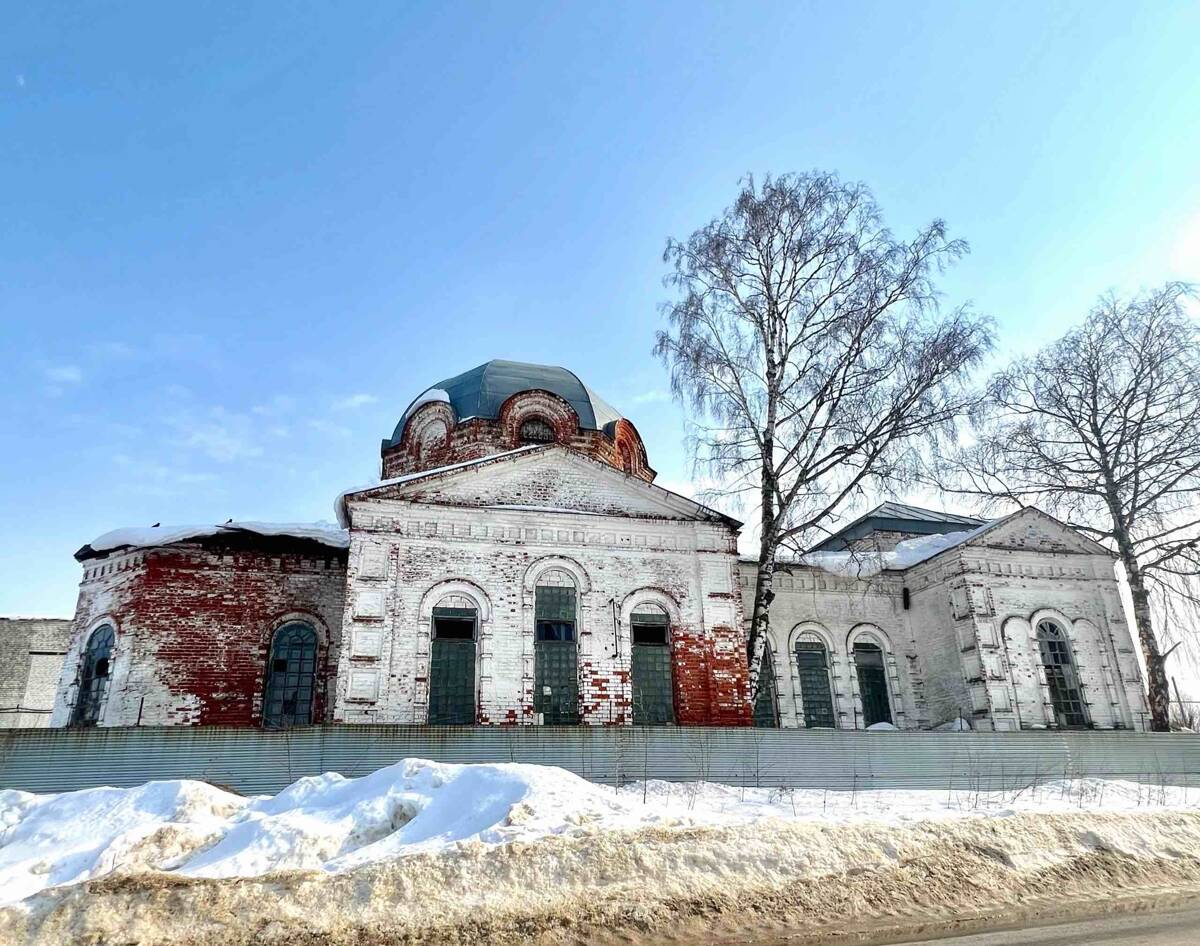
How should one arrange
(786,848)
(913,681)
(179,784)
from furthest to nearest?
(913,681), (179,784), (786,848)

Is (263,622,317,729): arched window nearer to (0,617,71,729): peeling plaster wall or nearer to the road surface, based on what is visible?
the road surface

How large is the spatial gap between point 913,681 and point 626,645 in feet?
25.1

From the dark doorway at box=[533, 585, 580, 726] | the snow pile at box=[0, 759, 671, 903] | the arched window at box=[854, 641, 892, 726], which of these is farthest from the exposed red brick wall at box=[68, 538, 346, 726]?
the arched window at box=[854, 641, 892, 726]

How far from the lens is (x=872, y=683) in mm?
18703

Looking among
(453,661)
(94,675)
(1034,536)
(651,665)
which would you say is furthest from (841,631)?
(94,675)

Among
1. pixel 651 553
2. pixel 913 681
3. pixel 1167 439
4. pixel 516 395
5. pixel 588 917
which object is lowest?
pixel 588 917

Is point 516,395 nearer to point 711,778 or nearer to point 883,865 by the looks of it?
point 711,778

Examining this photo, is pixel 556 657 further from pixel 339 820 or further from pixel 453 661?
pixel 339 820

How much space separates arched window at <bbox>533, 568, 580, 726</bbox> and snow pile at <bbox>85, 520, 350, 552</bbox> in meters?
4.16

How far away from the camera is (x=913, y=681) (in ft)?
61.4

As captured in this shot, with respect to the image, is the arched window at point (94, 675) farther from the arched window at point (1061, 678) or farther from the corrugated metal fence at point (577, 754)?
the arched window at point (1061, 678)

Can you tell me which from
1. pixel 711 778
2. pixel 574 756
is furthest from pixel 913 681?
pixel 574 756

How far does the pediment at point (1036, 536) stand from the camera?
18266 millimetres

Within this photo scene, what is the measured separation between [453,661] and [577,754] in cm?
419
